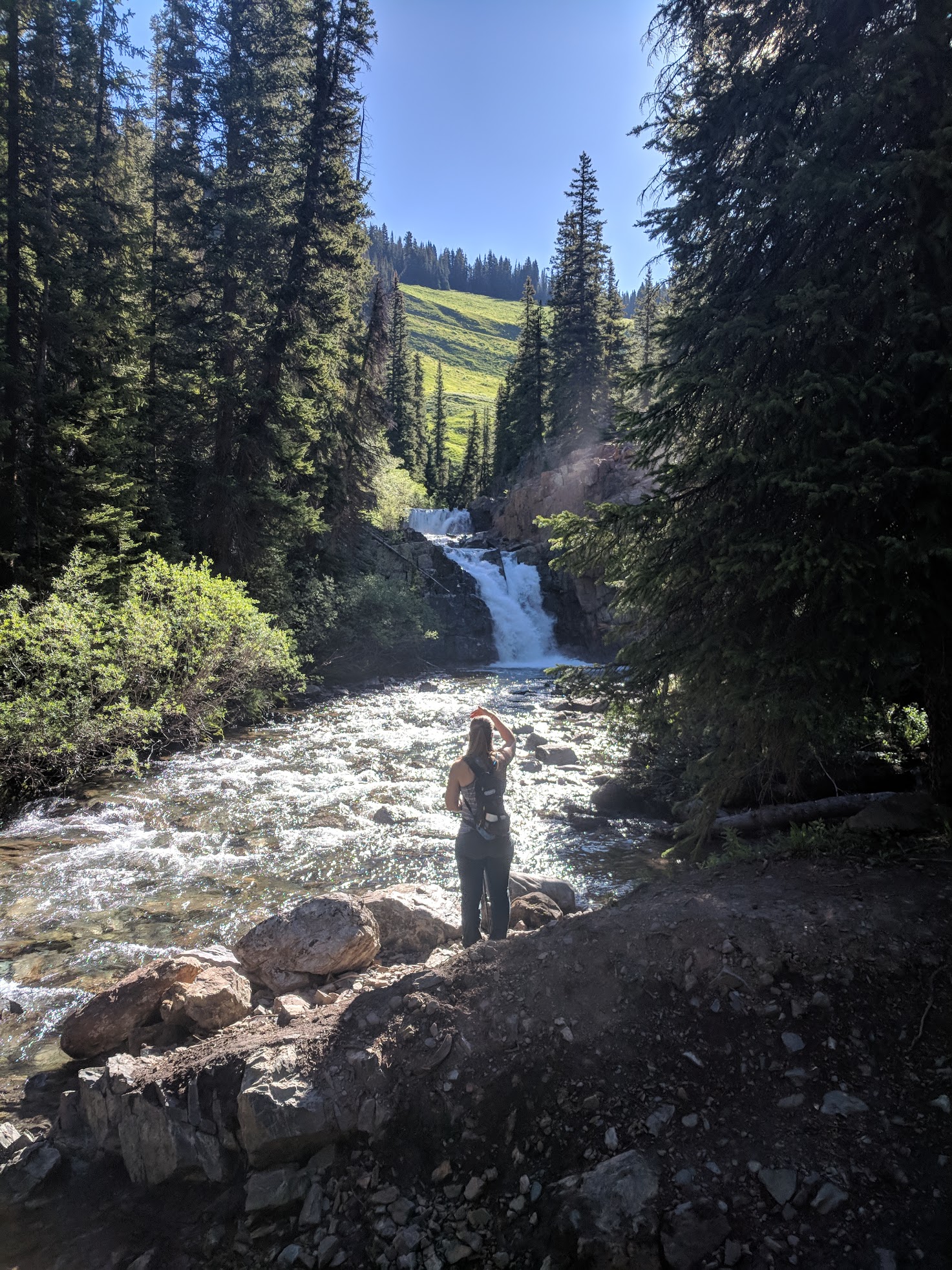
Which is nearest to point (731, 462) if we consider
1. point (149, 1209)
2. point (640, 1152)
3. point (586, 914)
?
point (586, 914)

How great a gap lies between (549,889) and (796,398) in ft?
21.3

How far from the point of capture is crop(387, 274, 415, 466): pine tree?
224 ft

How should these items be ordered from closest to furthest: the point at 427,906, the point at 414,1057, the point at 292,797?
the point at 414,1057
the point at 427,906
the point at 292,797

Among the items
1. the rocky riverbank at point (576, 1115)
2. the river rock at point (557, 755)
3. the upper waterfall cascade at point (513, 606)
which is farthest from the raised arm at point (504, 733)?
the upper waterfall cascade at point (513, 606)

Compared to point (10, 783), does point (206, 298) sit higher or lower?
higher

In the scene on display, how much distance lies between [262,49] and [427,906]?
24176 millimetres

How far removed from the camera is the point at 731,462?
5.25 meters

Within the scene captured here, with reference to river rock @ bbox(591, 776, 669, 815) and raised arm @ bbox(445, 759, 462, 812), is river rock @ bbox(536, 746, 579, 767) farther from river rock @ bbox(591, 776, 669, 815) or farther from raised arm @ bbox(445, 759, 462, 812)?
raised arm @ bbox(445, 759, 462, 812)

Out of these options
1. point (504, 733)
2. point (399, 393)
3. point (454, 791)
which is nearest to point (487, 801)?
point (454, 791)

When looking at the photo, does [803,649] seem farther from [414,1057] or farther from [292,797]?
[292,797]

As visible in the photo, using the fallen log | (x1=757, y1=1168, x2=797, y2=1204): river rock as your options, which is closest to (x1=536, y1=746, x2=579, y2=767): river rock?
the fallen log

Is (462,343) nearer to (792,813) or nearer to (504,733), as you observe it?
(792,813)

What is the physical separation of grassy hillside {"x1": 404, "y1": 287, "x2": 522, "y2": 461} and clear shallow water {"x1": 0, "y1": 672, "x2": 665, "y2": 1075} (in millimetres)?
107671

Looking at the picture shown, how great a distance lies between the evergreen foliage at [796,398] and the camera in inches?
175
